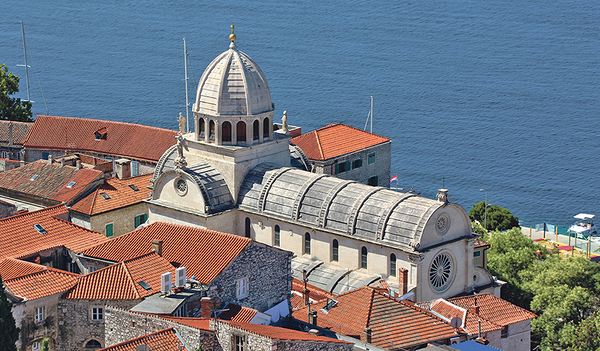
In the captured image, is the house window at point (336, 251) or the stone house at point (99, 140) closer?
the house window at point (336, 251)

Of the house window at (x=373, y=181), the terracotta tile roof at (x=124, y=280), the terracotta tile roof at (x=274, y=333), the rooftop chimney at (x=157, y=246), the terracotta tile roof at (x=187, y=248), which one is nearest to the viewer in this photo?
the terracotta tile roof at (x=274, y=333)

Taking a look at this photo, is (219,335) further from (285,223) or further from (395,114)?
(395,114)

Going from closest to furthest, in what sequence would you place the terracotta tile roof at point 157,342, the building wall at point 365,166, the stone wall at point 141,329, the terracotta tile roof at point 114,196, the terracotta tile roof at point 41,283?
the terracotta tile roof at point 157,342 → the stone wall at point 141,329 → the terracotta tile roof at point 41,283 → the terracotta tile roof at point 114,196 → the building wall at point 365,166

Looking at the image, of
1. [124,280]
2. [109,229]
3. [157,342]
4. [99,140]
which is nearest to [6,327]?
A: [124,280]

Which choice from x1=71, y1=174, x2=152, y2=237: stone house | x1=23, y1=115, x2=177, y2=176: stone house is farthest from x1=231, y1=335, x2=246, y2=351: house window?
x1=23, y1=115, x2=177, y2=176: stone house

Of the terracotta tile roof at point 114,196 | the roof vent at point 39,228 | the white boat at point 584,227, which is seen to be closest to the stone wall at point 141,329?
the roof vent at point 39,228

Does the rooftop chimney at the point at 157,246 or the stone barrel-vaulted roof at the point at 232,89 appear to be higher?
the stone barrel-vaulted roof at the point at 232,89

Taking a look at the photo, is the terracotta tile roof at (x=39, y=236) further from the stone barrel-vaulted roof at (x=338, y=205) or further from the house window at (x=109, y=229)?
the stone barrel-vaulted roof at (x=338, y=205)
